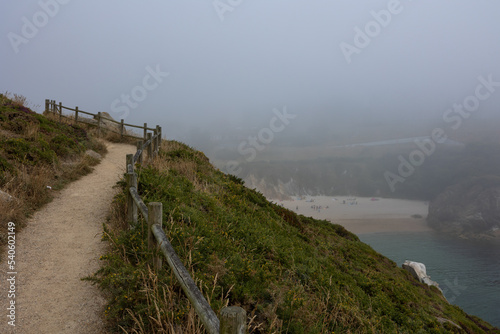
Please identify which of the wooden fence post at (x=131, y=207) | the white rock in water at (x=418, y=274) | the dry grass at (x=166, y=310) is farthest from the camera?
the white rock in water at (x=418, y=274)

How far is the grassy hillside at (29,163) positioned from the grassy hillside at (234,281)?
7.76ft

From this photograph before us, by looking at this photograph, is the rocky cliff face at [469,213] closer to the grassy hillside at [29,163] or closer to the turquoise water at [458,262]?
the turquoise water at [458,262]

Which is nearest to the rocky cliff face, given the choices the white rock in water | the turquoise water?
the turquoise water

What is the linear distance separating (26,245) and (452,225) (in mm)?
176990

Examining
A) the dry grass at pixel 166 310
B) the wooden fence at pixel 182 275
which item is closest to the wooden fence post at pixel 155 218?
the wooden fence at pixel 182 275

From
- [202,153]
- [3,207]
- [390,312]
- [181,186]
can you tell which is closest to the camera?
[3,207]

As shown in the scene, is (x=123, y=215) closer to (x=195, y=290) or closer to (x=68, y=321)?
(x=68, y=321)

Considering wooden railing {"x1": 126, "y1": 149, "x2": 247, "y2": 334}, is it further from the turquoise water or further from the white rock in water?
the turquoise water

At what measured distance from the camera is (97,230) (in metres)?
6.92

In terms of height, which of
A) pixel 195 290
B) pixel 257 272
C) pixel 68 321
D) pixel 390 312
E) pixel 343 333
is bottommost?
pixel 390 312

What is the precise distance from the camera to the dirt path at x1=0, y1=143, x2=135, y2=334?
4008 millimetres

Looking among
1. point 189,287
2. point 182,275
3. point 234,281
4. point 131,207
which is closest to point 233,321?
point 189,287

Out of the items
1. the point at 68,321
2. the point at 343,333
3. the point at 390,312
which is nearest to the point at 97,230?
the point at 68,321

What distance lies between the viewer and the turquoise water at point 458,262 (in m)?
78.1
